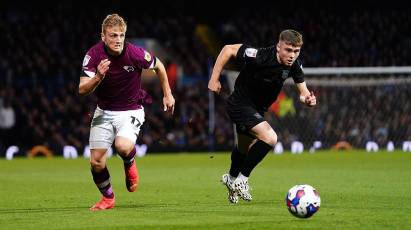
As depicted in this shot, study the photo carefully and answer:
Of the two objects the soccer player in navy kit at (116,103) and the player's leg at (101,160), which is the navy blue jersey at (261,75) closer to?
the soccer player in navy kit at (116,103)

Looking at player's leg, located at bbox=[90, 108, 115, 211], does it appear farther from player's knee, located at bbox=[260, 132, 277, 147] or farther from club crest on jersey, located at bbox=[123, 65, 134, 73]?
player's knee, located at bbox=[260, 132, 277, 147]

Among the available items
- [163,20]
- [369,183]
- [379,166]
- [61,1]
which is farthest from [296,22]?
[369,183]

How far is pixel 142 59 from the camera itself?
10.2m

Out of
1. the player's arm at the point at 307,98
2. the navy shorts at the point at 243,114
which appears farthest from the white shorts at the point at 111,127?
the player's arm at the point at 307,98

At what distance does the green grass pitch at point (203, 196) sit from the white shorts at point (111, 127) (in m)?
0.75

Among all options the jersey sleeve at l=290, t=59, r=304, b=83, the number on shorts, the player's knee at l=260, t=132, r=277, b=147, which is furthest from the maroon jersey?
the jersey sleeve at l=290, t=59, r=304, b=83

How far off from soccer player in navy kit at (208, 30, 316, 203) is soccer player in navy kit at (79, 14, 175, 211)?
0.84 metres

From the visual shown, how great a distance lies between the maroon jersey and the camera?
1008 centimetres

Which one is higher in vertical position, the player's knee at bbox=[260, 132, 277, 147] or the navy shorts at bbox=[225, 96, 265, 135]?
the navy shorts at bbox=[225, 96, 265, 135]

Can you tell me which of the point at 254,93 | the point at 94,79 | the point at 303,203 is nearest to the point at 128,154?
the point at 94,79

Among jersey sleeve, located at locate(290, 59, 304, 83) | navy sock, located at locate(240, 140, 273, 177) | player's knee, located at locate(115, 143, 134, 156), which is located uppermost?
jersey sleeve, located at locate(290, 59, 304, 83)

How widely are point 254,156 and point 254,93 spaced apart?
32.7 inches

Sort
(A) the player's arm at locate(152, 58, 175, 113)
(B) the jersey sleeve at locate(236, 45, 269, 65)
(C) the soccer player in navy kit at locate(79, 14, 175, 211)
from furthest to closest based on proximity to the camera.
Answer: (B) the jersey sleeve at locate(236, 45, 269, 65) → (A) the player's arm at locate(152, 58, 175, 113) → (C) the soccer player in navy kit at locate(79, 14, 175, 211)

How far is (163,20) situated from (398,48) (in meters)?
8.28
